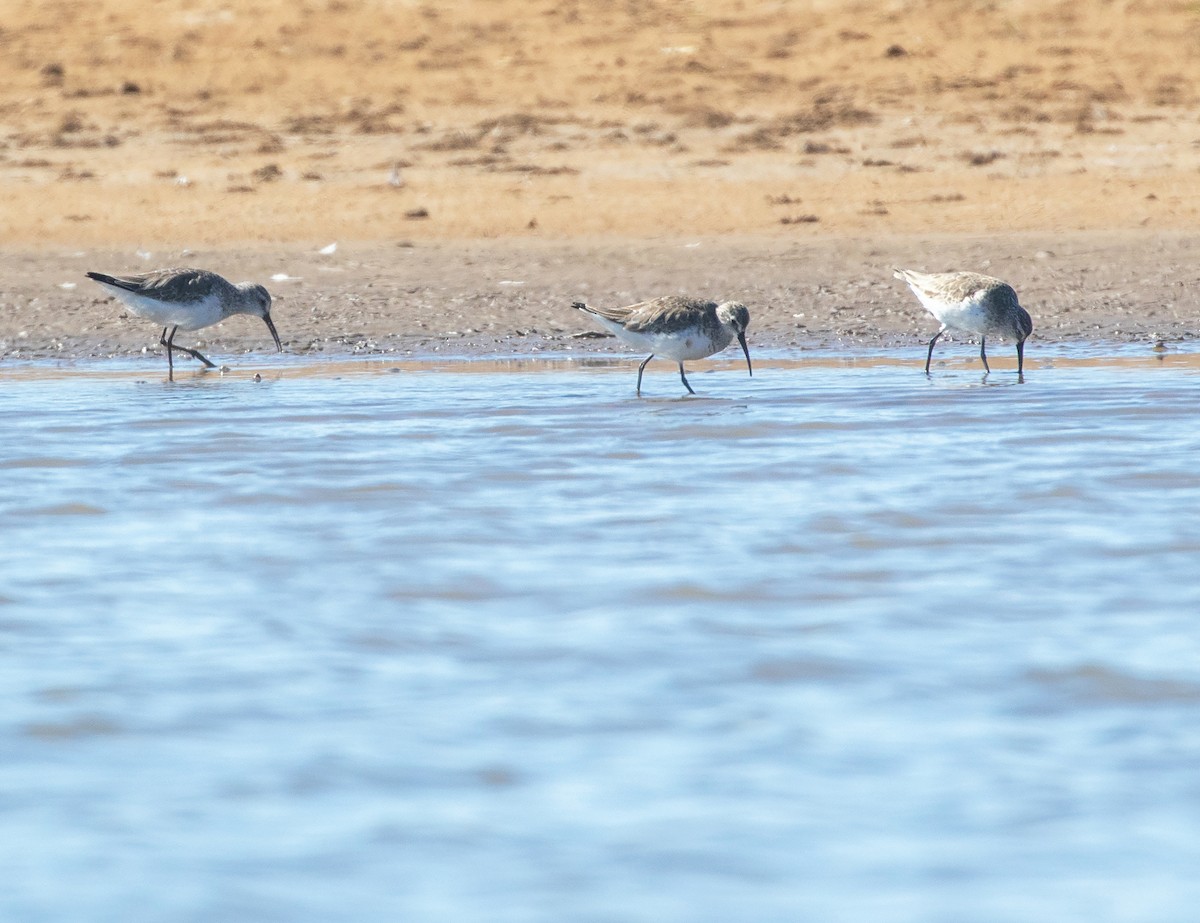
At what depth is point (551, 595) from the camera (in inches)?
243

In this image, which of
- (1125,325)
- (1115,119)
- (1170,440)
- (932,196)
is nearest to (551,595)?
(1170,440)

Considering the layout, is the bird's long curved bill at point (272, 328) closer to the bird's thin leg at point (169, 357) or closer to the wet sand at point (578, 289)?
the wet sand at point (578, 289)

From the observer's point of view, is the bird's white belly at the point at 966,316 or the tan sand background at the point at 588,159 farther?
the tan sand background at the point at 588,159

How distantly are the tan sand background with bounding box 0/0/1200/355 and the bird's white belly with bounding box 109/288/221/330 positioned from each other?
1.13m

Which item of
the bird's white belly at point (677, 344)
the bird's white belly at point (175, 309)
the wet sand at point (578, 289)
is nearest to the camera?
the bird's white belly at point (677, 344)

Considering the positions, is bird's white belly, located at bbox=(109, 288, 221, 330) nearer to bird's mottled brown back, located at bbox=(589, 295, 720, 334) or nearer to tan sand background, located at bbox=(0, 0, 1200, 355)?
tan sand background, located at bbox=(0, 0, 1200, 355)

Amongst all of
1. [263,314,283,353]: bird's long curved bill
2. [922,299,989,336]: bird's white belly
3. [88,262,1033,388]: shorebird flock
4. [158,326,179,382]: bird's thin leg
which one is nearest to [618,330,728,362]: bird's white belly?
[88,262,1033,388]: shorebird flock

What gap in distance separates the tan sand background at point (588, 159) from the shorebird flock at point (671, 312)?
1107 millimetres

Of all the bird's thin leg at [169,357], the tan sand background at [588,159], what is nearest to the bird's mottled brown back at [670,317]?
the tan sand background at [588,159]

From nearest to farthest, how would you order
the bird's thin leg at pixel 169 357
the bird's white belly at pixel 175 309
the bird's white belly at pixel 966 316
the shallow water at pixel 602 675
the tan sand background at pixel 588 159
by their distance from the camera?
1. the shallow water at pixel 602 675
2. the bird's white belly at pixel 966 316
3. the bird's thin leg at pixel 169 357
4. the bird's white belly at pixel 175 309
5. the tan sand background at pixel 588 159

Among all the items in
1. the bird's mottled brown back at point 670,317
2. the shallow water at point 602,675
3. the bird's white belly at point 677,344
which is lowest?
the shallow water at point 602,675

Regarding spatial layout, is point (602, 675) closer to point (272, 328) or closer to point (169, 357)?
point (169, 357)

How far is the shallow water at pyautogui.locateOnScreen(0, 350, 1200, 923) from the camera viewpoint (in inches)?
154

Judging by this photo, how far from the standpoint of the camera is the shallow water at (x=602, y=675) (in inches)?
154
